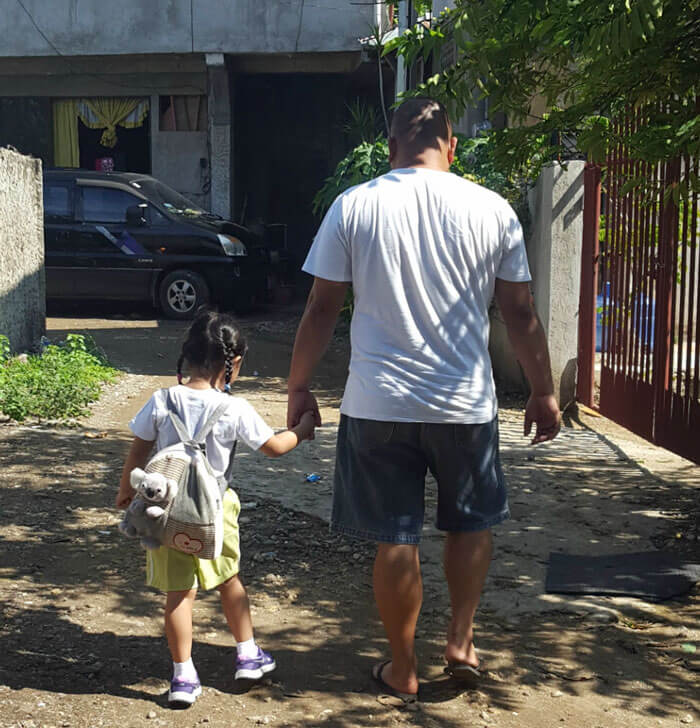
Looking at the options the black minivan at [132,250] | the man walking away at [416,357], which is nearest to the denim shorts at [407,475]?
the man walking away at [416,357]

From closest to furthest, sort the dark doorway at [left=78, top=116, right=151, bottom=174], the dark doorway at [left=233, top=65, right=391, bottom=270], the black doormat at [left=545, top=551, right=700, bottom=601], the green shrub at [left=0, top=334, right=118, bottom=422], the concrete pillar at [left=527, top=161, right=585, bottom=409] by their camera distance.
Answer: the black doormat at [left=545, top=551, right=700, bottom=601] < the green shrub at [left=0, top=334, right=118, bottom=422] < the concrete pillar at [left=527, top=161, right=585, bottom=409] < the dark doorway at [left=233, top=65, right=391, bottom=270] < the dark doorway at [left=78, top=116, right=151, bottom=174]

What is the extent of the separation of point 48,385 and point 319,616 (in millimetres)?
4314

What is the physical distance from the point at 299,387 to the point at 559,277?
5.18 m

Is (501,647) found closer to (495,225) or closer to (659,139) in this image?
(495,225)

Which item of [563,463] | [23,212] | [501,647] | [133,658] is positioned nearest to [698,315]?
[563,463]

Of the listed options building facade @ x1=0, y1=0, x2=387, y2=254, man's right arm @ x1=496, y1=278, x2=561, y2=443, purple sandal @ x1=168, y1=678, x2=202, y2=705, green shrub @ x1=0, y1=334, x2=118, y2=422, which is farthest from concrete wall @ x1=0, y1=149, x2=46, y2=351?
building facade @ x1=0, y1=0, x2=387, y2=254

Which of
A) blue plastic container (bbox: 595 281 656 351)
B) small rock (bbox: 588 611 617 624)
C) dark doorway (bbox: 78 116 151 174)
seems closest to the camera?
small rock (bbox: 588 611 617 624)

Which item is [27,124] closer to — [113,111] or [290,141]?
[113,111]

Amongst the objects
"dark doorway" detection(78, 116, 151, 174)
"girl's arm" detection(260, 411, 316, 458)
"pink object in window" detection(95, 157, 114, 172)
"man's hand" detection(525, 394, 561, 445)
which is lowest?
"girl's arm" detection(260, 411, 316, 458)

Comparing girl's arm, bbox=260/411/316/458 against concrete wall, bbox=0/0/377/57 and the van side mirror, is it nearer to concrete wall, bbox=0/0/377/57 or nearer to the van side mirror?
the van side mirror

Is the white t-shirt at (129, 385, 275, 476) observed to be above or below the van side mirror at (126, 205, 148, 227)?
below

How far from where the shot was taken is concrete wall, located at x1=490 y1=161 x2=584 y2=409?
26.9 feet

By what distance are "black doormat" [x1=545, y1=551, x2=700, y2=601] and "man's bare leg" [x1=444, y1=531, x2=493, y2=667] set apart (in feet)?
3.87

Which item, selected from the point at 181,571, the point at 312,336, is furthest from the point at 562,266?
the point at 181,571
